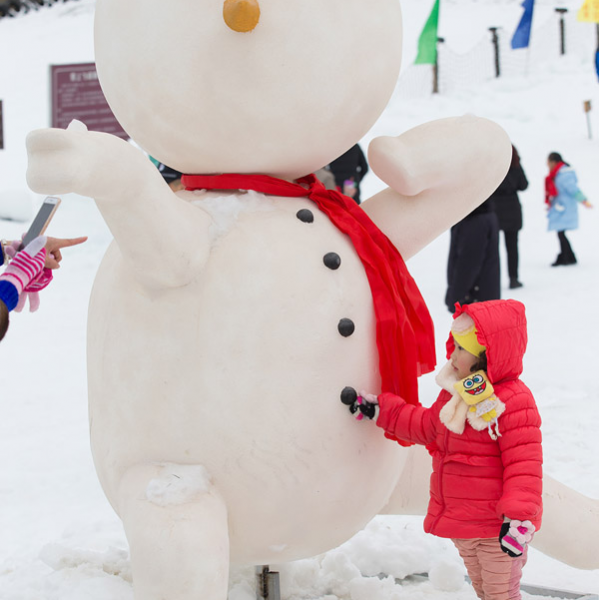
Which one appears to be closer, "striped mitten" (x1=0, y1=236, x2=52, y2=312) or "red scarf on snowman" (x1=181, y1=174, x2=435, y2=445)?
"red scarf on snowman" (x1=181, y1=174, x2=435, y2=445)

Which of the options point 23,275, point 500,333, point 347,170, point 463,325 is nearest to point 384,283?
point 463,325

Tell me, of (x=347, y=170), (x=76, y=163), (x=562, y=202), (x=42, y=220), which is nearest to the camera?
(x=76, y=163)

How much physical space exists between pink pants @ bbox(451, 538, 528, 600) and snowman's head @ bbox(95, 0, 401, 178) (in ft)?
3.94

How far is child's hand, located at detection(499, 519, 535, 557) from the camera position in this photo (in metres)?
2.11

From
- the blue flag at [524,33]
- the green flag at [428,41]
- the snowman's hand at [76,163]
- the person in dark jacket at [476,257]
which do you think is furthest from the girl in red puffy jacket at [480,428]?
the blue flag at [524,33]

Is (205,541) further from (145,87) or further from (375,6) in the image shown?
(375,6)

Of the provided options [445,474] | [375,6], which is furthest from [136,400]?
[375,6]

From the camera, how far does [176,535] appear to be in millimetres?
2086

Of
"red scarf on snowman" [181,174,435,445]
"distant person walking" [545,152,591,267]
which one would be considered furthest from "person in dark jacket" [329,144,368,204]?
"red scarf on snowman" [181,174,435,445]

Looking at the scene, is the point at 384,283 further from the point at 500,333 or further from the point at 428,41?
the point at 428,41

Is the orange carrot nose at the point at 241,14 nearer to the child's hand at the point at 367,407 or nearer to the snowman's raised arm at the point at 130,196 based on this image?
the snowman's raised arm at the point at 130,196

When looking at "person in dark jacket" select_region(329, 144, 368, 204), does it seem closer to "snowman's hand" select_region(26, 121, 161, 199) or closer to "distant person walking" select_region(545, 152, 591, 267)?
A: "distant person walking" select_region(545, 152, 591, 267)

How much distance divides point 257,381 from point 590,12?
1061 centimetres

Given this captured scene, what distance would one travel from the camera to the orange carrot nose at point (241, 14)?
2.10 metres
